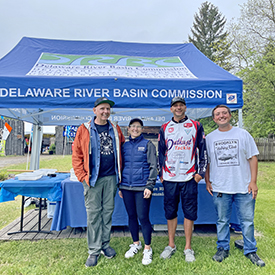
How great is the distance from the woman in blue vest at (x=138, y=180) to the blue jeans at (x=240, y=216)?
796 millimetres

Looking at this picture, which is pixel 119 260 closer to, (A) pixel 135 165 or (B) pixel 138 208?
(B) pixel 138 208

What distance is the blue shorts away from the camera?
2.40m

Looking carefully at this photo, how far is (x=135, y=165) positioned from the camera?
96.1 inches

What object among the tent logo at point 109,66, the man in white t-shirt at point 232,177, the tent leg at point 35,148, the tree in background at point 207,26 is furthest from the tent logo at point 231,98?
the tree in background at point 207,26

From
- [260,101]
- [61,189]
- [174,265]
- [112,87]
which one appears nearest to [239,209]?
[174,265]

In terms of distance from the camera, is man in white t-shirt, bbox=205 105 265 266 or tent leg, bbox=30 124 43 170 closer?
man in white t-shirt, bbox=205 105 265 266

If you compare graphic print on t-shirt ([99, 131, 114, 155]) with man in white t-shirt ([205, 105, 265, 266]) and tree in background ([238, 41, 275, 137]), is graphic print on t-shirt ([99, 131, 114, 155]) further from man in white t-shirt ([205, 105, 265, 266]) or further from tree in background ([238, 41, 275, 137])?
tree in background ([238, 41, 275, 137])

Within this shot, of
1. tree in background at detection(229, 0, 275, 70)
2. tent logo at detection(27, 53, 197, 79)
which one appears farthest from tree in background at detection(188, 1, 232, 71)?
tent logo at detection(27, 53, 197, 79)

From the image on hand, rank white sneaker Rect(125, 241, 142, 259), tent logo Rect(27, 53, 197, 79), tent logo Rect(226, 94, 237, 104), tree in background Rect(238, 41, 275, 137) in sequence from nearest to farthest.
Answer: white sneaker Rect(125, 241, 142, 259) → tent logo Rect(226, 94, 237, 104) → tent logo Rect(27, 53, 197, 79) → tree in background Rect(238, 41, 275, 137)

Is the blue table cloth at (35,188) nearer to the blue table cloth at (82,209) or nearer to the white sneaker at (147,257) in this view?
the blue table cloth at (82,209)

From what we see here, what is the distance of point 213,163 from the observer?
8.14ft

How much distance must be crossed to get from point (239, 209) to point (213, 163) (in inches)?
22.6

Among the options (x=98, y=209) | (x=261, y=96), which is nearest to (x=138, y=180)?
(x=98, y=209)

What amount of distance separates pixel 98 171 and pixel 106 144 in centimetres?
32
